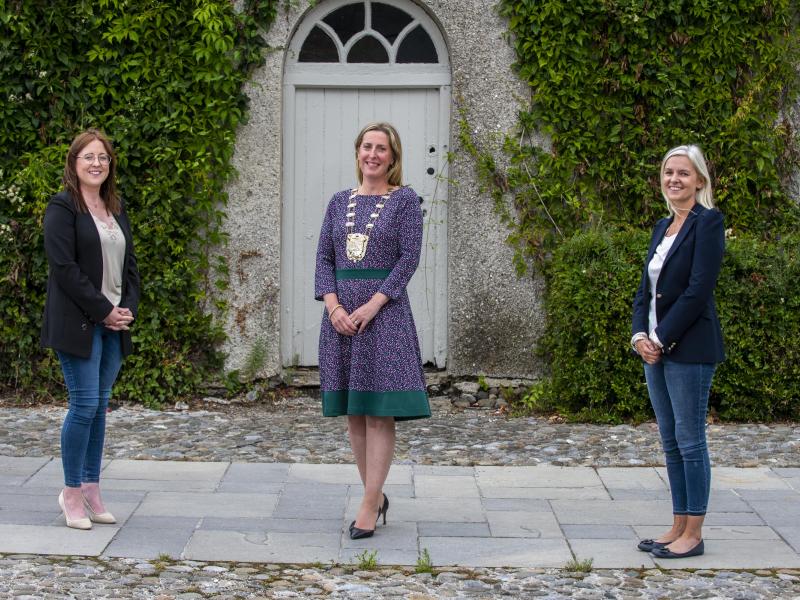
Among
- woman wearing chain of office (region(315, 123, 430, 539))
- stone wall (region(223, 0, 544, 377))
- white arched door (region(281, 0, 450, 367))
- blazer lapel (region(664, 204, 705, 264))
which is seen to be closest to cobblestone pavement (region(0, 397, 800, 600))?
stone wall (region(223, 0, 544, 377))

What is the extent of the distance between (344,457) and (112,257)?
209 centimetres

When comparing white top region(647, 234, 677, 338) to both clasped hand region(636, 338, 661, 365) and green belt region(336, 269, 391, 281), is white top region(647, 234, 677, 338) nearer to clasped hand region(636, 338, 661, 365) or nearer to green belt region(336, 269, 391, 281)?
clasped hand region(636, 338, 661, 365)

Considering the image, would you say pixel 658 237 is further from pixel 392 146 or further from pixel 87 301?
pixel 87 301

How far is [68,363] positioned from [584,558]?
2.37 meters

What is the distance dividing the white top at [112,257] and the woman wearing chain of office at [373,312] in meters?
0.91

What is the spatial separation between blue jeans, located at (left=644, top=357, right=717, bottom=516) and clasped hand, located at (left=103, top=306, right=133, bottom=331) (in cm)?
227

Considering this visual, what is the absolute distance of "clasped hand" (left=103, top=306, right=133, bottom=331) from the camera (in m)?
4.95

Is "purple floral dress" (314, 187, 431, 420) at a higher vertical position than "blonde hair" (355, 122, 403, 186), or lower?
lower

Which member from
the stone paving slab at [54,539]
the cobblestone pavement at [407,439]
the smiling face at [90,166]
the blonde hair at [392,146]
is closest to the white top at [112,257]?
the smiling face at [90,166]

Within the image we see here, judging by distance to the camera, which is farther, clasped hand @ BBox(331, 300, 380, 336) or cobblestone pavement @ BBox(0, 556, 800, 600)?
clasped hand @ BBox(331, 300, 380, 336)

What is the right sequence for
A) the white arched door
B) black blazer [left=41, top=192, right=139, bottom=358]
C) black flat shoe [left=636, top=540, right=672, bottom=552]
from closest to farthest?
black flat shoe [left=636, top=540, right=672, bottom=552] < black blazer [left=41, top=192, right=139, bottom=358] < the white arched door

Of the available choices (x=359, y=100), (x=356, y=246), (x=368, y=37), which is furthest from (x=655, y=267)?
(x=368, y=37)

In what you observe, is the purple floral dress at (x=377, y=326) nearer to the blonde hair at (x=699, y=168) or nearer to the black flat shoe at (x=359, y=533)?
the black flat shoe at (x=359, y=533)

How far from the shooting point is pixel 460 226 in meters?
8.34
